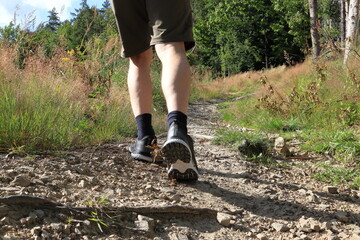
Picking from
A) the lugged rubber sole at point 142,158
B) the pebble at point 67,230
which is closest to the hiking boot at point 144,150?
the lugged rubber sole at point 142,158

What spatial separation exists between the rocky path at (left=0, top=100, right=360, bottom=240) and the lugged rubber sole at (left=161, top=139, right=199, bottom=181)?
0.27 ft

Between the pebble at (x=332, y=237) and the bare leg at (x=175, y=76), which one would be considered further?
the bare leg at (x=175, y=76)

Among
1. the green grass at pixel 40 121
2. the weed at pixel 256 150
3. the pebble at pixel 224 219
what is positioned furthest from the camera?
the weed at pixel 256 150

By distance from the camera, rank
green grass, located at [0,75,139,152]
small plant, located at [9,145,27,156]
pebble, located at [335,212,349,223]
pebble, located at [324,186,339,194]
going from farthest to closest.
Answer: green grass, located at [0,75,139,152], small plant, located at [9,145,27,156], pebble, located at [324,186,339,194], pebble, located at [335,212,349,223]

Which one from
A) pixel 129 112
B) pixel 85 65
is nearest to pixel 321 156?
pixel 129 112

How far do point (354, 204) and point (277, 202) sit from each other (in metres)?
0.41

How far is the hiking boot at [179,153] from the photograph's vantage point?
1655 mm

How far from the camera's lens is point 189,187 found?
6.27 feet

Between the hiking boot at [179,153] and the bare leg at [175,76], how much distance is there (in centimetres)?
13

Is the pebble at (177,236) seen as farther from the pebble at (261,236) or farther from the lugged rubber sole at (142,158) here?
the lugged rubber sole at (142,158)

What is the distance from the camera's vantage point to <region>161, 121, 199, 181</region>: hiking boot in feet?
5.43

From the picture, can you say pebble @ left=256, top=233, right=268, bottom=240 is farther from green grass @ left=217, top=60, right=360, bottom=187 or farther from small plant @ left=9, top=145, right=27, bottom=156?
small plant @ left=9, top=145, right=27, bottom=156

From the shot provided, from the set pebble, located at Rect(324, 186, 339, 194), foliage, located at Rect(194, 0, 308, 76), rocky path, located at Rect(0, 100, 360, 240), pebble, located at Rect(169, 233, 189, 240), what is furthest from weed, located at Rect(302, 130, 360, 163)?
foliage, located at Rect(194, 0, 308, 76)

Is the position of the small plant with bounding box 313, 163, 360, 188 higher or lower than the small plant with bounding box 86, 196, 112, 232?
lower
